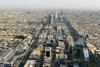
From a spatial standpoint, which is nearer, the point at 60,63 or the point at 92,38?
the point at 60,63

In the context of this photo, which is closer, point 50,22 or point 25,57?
point 25,57

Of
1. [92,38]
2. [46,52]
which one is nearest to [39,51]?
[46,52]

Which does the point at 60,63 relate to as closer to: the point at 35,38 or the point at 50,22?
the point at 35,38

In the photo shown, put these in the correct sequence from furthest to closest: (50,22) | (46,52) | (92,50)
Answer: (50,22) < (92,50) < (46,52)

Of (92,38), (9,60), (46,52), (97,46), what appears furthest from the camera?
(92,38)

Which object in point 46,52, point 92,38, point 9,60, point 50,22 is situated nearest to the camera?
point 9,60

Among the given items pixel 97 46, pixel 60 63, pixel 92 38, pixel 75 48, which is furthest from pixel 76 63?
pixel 92 38

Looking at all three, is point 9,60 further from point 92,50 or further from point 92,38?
point 92,38

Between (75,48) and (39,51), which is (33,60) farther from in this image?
(75,48)

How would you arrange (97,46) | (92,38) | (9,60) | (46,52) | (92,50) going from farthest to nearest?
(92,38) → (97,46) → (92,50) → (46,52) → (9,60)
